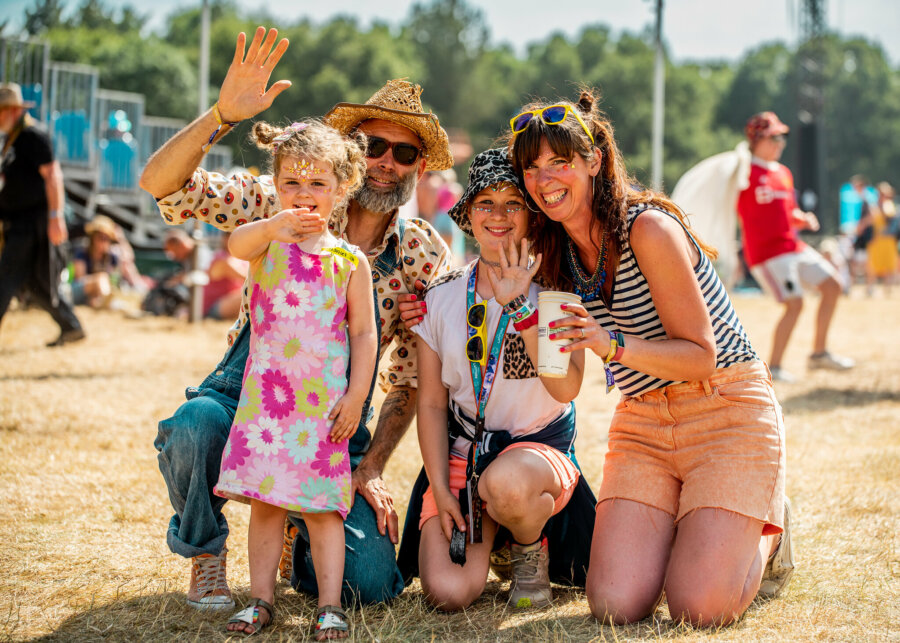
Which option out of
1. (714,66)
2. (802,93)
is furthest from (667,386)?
(714,66)

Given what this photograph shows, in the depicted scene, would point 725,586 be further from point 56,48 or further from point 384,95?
point 56,48

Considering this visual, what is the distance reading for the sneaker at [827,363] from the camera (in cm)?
822

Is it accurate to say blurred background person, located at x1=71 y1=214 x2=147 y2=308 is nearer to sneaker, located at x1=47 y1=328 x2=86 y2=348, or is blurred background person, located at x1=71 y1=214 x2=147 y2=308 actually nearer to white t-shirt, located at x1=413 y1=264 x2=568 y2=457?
sneaker, located at x1=47 y1=328 x2=86 y2=348

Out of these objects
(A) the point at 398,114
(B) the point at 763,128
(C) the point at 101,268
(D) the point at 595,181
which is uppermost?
(B) the point at 763,128

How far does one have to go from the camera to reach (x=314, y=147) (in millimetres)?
2844

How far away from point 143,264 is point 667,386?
832 inches

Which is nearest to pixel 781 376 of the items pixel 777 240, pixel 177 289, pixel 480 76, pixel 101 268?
pixel 777 240

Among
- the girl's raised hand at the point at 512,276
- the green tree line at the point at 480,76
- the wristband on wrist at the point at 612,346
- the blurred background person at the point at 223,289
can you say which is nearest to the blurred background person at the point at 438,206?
the blurred background person at the point at 223,289

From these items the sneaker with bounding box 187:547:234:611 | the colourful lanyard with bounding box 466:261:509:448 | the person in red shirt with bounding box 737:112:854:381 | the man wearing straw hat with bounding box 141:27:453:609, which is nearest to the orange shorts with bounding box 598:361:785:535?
the colourful lanyard with bounding box 466:261:509:448

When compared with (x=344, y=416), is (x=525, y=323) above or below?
above

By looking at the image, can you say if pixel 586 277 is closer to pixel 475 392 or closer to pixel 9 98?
pixel 475 392

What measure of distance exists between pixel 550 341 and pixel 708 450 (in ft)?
2.76

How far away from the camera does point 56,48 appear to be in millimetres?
48188

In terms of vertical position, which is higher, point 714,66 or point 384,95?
point 714,66
